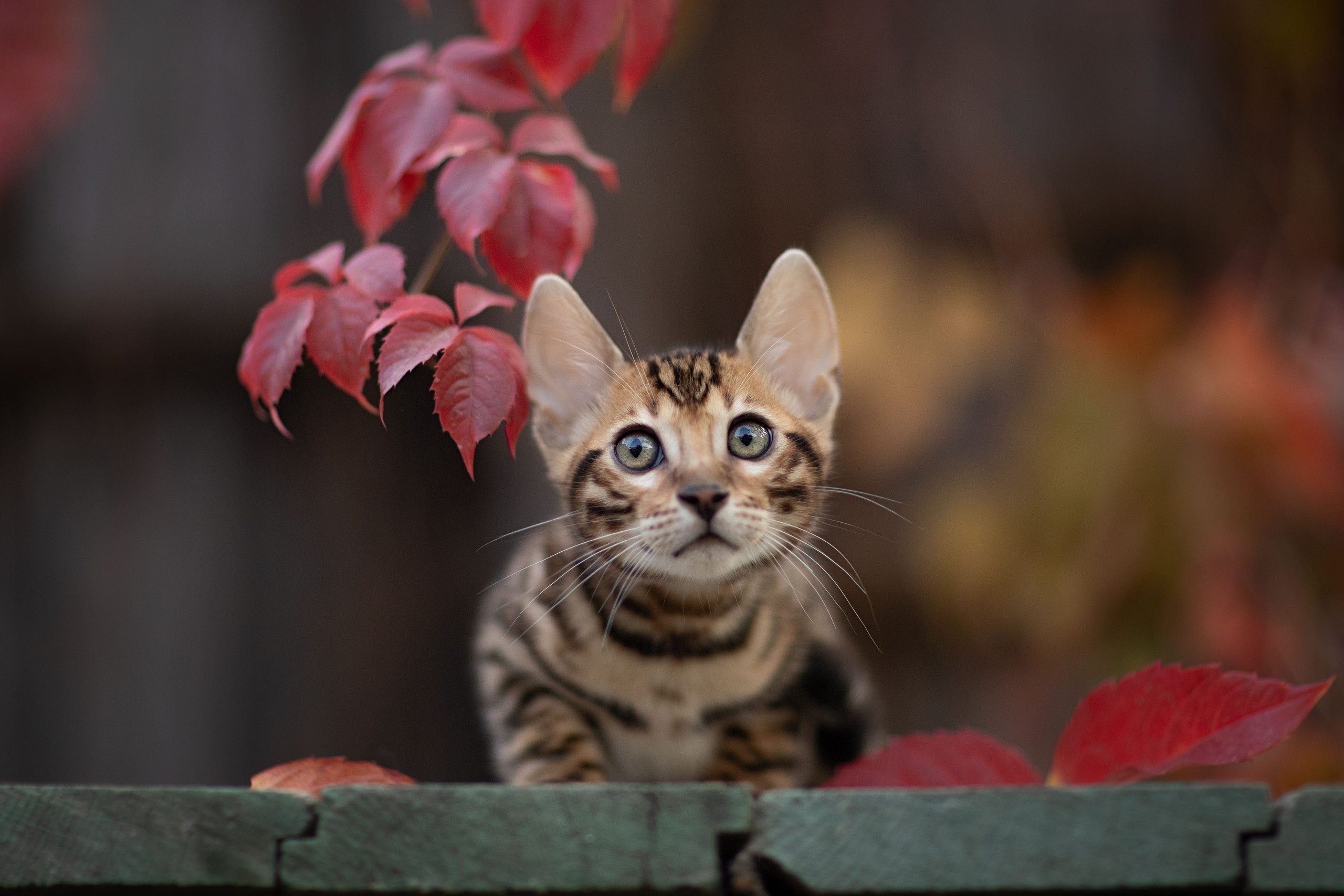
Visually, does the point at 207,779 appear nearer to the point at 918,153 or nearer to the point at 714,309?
the point at 714,309

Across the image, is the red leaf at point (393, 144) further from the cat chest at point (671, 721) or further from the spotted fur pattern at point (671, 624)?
the cat chest at point (671, 721)

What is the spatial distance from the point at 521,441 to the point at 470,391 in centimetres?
138

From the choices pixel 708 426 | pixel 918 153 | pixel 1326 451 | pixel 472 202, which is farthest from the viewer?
pixel 918 153

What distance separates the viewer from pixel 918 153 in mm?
3027

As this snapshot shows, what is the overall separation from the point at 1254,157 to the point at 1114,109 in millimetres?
391

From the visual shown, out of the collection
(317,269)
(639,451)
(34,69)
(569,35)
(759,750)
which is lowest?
(759,750)

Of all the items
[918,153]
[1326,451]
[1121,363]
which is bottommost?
[1326,451]

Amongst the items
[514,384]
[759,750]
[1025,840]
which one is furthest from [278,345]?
[1025,840]

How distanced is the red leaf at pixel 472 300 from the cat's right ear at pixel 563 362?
89 mm

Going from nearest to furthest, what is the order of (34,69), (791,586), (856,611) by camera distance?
1. (791,586)
2. (856,611)
3. (34,69)

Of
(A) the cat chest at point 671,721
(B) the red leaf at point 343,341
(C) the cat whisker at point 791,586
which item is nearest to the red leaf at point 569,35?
(B) the red leaf at point 343,341

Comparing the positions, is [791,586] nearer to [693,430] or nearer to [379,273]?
[693,430]

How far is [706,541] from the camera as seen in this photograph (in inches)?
50.6

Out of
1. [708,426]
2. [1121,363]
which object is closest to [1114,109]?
[1121,363]
